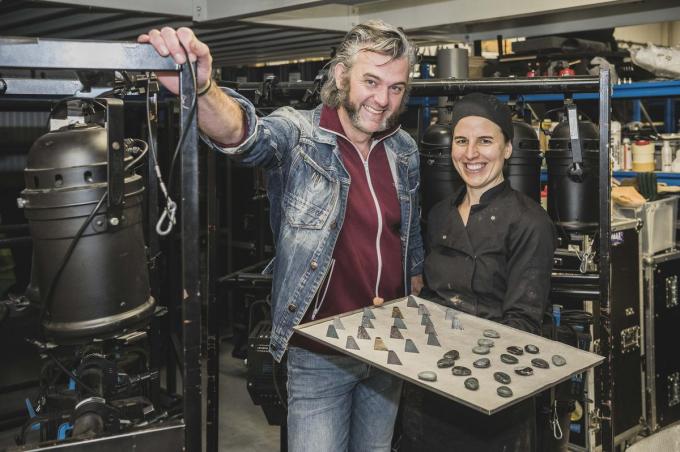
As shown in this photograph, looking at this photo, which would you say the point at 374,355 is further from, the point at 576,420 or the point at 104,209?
the point at 576,420

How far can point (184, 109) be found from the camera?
1.35 m

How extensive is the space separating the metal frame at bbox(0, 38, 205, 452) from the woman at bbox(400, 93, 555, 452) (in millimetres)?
849

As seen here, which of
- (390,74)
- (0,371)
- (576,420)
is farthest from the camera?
(0,371)

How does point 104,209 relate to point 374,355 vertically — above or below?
above

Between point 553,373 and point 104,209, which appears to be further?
point 553,373

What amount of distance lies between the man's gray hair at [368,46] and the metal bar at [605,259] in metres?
0.66

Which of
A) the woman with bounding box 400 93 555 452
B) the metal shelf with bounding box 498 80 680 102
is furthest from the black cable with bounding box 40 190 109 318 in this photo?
the metal shelf with bounding box 498 80 680 102

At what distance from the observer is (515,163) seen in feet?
7.89

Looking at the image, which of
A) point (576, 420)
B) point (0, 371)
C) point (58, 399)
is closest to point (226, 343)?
point (0, 371)

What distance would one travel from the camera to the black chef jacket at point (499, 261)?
1.96 m

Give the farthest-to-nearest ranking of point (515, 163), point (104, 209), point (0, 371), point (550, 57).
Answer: point (550, 57), point (0, 371), point (515, 163), point (104, 209)

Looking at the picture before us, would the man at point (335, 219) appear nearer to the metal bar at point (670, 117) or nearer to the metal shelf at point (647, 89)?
the metal shelf at point (647, 89)

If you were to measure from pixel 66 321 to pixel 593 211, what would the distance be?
1.85 m

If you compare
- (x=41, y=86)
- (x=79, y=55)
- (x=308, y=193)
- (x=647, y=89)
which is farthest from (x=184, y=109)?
(x=647, y=89)
